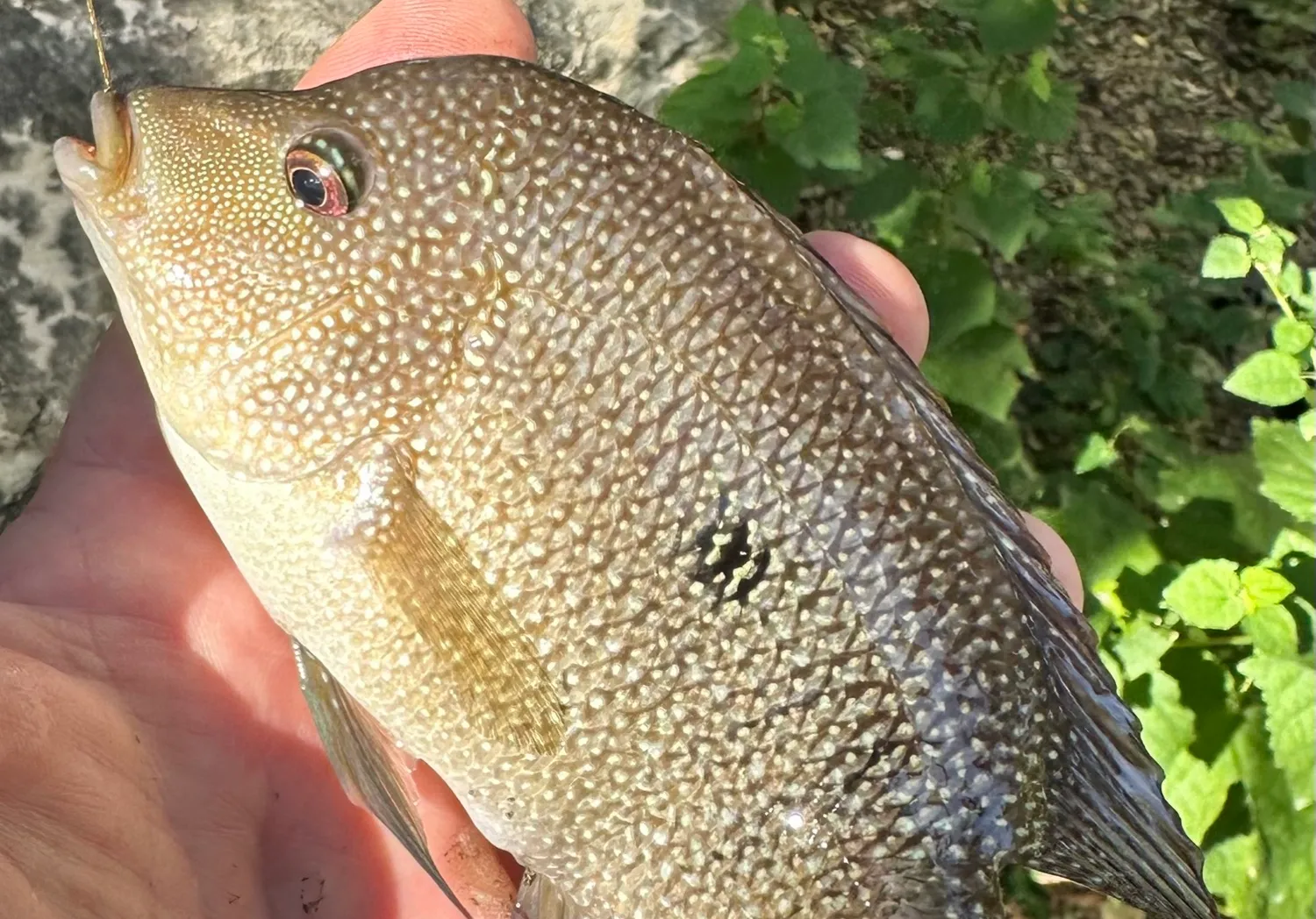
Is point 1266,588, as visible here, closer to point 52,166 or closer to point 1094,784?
point 1094,784

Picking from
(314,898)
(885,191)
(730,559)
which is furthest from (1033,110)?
(314,898)

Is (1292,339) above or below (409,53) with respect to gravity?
below

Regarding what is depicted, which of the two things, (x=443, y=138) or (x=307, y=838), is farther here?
(x=307, y=838)

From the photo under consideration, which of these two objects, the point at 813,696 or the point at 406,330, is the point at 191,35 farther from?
the point at 813,696

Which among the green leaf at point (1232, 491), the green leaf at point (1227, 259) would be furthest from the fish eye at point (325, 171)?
the green leaf at point (1232, 491)

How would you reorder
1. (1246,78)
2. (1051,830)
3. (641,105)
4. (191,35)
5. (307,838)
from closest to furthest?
1. (1051,830)
2. (307,838)
3. (191,35)
4. (641,105)
5. (1246,78)

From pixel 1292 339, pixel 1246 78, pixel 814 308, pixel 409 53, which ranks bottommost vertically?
pixel 1246 78

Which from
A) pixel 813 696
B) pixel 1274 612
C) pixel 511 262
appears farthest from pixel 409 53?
pixel 1274 612

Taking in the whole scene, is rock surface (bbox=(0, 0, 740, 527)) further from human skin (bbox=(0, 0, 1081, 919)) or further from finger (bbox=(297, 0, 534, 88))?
finger (bbox=(297, 0, 534, 88))
